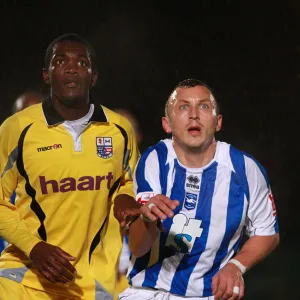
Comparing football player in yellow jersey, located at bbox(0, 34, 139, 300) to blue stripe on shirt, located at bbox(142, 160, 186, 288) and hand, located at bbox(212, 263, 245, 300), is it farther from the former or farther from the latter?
hand, located at bbox(212, 263, 245, 300)

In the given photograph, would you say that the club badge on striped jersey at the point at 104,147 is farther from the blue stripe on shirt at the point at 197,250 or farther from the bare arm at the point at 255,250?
the bare arm at the point at 255,250

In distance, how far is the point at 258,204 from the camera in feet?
9.98

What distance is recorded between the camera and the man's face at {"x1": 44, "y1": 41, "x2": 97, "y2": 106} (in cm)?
340

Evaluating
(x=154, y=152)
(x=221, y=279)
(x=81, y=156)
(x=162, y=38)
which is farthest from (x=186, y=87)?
(x=162, y=38)

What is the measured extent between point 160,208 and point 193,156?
0.56 m

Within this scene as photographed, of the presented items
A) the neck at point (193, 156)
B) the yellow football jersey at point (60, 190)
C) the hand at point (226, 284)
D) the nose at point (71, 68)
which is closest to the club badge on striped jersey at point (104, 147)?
the yellow football jersey at point (60, 190)

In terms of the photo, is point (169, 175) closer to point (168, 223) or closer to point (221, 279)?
point (168, 223)

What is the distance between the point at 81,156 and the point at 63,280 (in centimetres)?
60

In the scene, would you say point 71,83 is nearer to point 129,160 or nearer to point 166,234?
point 129,160

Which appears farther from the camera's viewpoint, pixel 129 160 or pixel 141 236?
pixel 129 160

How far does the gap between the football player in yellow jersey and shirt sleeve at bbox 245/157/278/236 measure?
0.58 m

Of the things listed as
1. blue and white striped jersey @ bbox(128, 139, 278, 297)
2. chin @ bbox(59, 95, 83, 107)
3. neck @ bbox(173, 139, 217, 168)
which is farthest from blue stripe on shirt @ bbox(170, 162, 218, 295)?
chin @ bbox(59, 95, 83, 107)

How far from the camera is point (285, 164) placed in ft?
23.2

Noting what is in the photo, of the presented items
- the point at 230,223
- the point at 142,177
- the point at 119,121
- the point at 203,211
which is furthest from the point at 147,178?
the point at 119,121
